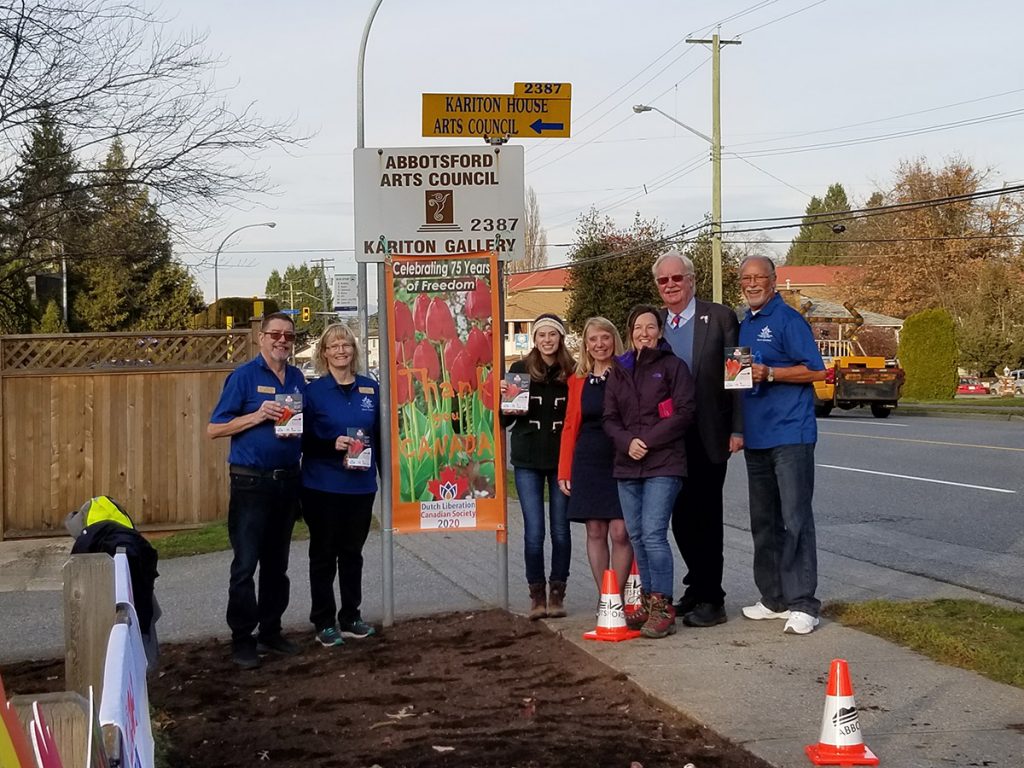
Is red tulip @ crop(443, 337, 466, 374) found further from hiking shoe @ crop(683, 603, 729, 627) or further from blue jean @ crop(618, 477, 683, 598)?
hiking shoe @ crop(683, 603, 729, 627)

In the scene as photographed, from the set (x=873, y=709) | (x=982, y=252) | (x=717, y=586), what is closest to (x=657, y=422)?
(x=717, y=586)

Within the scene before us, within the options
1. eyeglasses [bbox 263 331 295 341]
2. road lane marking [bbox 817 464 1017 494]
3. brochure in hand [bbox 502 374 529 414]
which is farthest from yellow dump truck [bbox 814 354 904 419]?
eyeglasses [bbox 263 331 295 341]

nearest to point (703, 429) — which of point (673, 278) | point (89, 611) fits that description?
point (673, 278)

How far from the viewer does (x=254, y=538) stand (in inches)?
273

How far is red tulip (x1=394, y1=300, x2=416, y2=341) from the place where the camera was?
7676 mm

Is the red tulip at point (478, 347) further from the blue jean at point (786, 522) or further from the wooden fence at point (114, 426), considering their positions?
the wooden fence at point (114, 426)

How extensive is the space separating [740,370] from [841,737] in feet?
8.08

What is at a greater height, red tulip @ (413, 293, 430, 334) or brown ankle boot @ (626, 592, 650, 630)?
red tulip @ (413, 293, 430, 334)

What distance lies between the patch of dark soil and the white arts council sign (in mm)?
2283

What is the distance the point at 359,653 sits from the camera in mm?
7086

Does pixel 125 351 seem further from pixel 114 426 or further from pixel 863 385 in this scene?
pixel 863 385

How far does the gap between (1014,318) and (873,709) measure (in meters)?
50.3

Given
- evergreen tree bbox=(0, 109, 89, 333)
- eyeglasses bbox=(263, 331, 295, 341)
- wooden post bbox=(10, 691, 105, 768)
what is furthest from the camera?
evergreen tree bbox=(0, 109, 89, 333)

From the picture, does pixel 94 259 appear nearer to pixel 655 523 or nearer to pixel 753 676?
pixel 655 523
